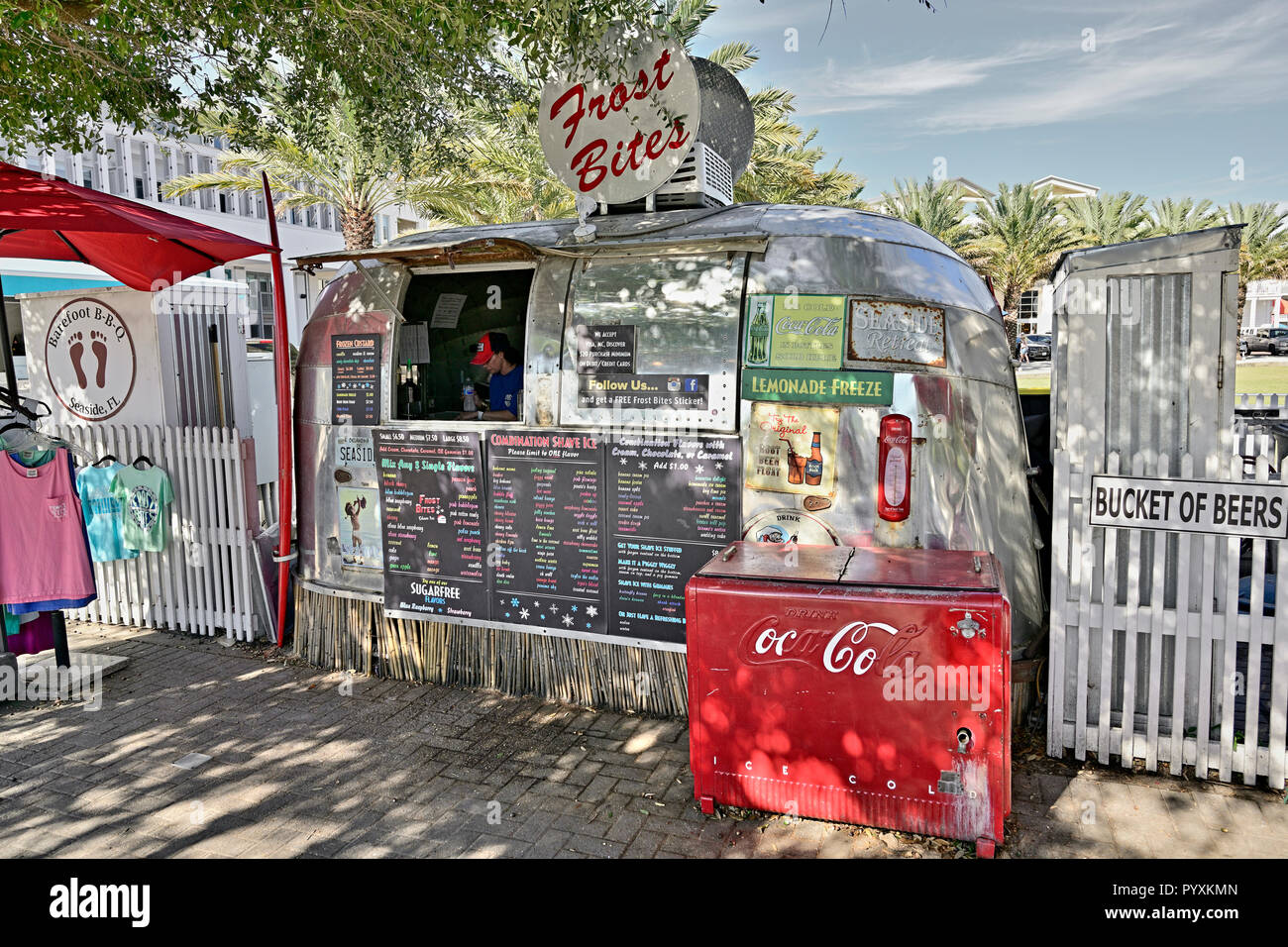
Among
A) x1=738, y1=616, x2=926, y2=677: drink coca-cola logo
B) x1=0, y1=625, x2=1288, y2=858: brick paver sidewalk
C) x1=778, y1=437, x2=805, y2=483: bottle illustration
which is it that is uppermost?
x1=778, y1=437, x2=805, y2=483: bottle illustration

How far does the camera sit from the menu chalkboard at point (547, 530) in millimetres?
5266

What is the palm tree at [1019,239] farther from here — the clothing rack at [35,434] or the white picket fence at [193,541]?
the clothing rack at [35,434]

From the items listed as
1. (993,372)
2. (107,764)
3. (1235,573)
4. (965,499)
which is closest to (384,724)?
(107,764)

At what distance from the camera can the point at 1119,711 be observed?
15.1ft

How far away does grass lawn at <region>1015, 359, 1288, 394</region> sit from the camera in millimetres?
22594

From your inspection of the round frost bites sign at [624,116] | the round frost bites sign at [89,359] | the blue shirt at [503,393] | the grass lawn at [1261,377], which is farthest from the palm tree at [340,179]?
the grass lawn at [1261,377]

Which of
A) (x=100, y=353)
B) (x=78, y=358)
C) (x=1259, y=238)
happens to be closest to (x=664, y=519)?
(x=100, y=353)

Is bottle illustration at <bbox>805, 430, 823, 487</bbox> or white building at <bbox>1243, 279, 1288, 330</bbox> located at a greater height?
white building at <bbox>1243, 279, 1288, 330</bbox>

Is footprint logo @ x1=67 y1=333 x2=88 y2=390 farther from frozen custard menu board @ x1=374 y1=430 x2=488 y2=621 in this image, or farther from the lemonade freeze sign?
the lemonade freeze sign

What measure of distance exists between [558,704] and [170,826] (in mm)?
2182

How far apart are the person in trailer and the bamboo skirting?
1.43 metres

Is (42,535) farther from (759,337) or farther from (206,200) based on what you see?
(206,200)

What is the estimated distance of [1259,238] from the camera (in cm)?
3550

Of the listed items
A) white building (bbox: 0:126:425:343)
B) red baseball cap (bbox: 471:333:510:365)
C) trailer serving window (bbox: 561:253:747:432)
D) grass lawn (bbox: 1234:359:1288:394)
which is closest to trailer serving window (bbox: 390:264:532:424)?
red baseball cap (bbox: 471:333:510:365)
